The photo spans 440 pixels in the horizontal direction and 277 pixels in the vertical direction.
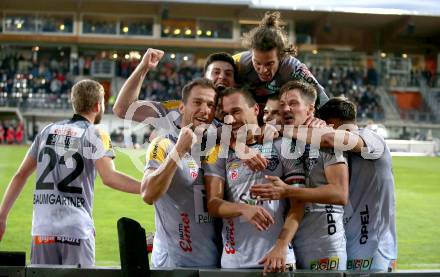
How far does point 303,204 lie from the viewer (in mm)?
3684

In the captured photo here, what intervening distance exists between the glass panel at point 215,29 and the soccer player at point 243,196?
3774 centimetres

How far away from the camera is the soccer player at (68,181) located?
184 inches

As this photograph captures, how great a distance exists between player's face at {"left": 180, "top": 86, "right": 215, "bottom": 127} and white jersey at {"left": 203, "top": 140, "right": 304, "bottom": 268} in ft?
0.71

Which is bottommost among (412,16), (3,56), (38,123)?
(38,123)

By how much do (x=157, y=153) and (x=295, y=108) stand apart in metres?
0.89

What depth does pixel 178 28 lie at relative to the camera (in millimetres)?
41250

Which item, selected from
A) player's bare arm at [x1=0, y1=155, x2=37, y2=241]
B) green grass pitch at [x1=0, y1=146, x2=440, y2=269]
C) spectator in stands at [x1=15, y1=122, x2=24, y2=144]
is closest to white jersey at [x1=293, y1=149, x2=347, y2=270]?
player's bare arm at [x1=0, y1=155, x2=37, y2=241]

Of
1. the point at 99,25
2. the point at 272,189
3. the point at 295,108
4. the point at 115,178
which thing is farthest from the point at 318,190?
the point at 99,25

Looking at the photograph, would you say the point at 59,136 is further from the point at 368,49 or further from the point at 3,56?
the point at 368,49

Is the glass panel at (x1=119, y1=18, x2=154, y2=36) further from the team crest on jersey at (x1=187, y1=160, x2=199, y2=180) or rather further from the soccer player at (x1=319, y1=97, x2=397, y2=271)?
the team crest on jersey at (x1=187, y1=160, x2=199, y2=180)

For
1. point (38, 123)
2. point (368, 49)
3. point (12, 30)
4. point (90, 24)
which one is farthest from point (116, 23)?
point (368, 49)

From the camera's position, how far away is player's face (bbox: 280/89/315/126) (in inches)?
156

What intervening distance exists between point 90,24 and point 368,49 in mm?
18504

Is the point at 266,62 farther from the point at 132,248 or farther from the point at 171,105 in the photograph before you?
the point at 132,248
